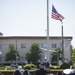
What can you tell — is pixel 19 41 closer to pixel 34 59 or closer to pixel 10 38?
pixel 10 38

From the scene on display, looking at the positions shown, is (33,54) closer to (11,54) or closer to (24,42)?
(11,54)

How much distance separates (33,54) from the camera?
2277 inches

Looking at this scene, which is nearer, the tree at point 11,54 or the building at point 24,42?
the tree at point 11,54

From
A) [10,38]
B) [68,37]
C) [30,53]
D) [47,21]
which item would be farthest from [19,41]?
[47,21]

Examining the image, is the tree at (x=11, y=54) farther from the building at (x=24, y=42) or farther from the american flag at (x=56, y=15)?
the american flag at (x=56, y=15)

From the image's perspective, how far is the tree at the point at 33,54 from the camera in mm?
57938

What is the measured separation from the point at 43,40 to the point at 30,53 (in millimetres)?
6678

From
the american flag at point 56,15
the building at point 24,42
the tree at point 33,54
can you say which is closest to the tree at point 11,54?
the tree at point 33,54

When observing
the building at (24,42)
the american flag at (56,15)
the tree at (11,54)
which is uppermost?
the american flag at (56,15)

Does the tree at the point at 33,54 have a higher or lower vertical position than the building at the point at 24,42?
lower

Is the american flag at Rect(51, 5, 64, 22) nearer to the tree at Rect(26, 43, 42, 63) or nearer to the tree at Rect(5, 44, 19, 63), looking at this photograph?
the tree at Rect(26, 43, 42, 63)

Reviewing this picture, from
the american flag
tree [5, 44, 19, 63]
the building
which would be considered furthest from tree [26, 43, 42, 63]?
the american flag

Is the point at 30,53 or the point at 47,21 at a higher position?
the point at 47,21

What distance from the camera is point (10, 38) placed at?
6406 cm
